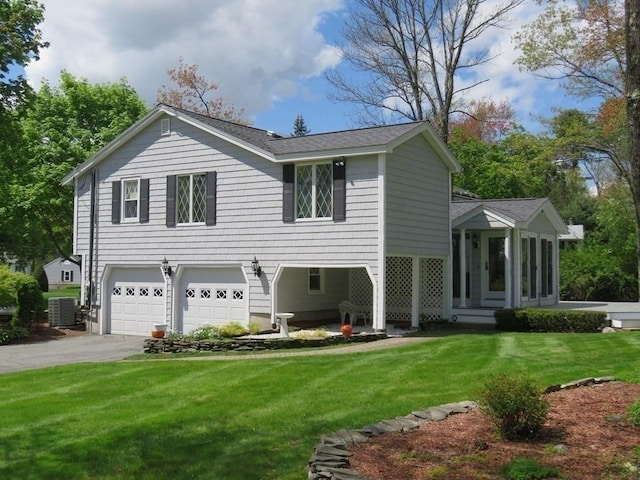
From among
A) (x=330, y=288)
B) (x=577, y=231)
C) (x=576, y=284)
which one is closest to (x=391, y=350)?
(x=330, y=288)

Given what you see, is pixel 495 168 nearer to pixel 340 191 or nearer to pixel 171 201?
pixel 340 191

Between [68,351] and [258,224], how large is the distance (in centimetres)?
580

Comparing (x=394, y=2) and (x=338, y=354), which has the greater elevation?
(x=394, y=2)

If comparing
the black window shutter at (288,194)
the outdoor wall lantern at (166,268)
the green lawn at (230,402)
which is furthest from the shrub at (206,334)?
the outdoor wall lantern at (166,268)

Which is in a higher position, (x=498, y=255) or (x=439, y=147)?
(x=439, y=147)

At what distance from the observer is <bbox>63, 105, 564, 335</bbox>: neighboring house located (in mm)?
16328

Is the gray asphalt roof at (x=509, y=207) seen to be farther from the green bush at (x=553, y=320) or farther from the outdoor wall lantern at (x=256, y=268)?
the outdoor wall lantern at (x=256, y=268)

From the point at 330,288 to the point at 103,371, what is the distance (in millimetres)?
9027

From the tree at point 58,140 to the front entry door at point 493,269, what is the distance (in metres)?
16.7

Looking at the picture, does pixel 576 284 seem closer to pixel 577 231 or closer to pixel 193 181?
pixel 577 231

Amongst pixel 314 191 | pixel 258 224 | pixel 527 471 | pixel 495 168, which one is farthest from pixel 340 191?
pixel 495 168

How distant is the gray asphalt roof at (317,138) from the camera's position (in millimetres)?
16359

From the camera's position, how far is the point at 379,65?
28.7 meters

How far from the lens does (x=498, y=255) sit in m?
20.2
